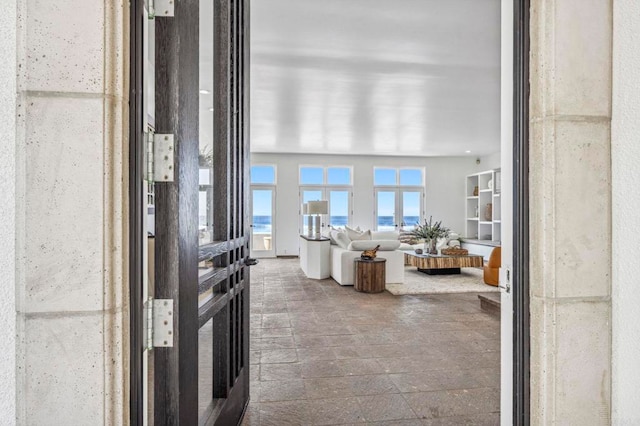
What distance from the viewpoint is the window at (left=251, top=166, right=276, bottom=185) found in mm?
Answer: 10586

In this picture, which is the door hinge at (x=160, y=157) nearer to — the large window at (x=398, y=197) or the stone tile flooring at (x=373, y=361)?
the stone tile flooring at (x=373, y=361)

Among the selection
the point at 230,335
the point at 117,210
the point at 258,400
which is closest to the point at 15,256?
the point at 117,210

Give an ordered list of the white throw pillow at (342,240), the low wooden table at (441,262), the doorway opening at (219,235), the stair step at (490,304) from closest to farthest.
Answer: the doorway opening at (219,235)
the stair step at (490,304)
the white throw pillow at (342,240)
the low wooden table at (441,262)

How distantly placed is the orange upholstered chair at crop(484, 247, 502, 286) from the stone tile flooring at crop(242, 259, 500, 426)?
0.93m

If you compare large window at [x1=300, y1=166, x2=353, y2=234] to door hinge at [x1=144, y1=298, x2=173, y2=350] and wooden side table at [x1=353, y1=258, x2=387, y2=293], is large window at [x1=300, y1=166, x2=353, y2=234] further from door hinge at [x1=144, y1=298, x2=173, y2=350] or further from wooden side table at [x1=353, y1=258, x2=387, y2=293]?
door hinge at [x1=144, y1=298, x2=173, y2=350]

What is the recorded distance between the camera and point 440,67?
4.37 metres

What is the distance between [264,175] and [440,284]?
5967mm

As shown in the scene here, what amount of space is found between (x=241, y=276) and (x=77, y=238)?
3.90ft

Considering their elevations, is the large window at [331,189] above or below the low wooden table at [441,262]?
above

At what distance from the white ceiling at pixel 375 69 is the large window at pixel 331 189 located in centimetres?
265

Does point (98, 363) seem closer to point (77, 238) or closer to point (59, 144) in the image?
point (77, 238)

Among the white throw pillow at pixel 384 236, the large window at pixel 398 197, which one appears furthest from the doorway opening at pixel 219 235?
the large window at pixel 398 197

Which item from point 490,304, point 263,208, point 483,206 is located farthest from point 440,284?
point 263,208
